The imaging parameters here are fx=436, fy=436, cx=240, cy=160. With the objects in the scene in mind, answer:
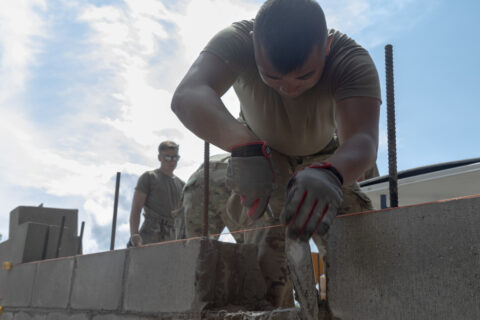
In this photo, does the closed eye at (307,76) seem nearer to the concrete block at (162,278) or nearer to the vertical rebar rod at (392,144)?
the vertical rebar rod at (392,144)

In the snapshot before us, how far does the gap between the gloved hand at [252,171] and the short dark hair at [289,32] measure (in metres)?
0.30

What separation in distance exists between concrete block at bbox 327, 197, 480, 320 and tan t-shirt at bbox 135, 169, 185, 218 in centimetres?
332

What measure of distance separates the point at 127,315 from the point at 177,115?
1.25 metres

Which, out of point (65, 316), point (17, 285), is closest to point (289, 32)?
point (65, 316)

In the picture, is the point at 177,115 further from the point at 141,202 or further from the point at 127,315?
the point at 141,202

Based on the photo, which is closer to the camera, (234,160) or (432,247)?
(432,247)

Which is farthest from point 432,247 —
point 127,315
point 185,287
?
point 127,315

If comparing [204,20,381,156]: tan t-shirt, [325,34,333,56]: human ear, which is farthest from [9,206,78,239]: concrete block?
[325,34,333,56]: human ear

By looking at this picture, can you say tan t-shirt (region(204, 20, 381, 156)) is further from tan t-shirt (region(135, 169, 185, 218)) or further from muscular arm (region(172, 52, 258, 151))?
tan t-shirt (region(135, 169, 185, 218))

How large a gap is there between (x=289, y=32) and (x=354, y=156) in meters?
0.47

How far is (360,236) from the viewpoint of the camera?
57.5 inches

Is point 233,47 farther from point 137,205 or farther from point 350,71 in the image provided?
point 137,205

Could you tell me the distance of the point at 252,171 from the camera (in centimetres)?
145

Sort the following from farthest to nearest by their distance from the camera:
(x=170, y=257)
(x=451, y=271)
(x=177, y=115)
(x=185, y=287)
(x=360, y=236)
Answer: (x=170, y=257)
(x=185, y=287)
(x=177, y=115)
(x=360, y=236)
(x=451, y=271)
